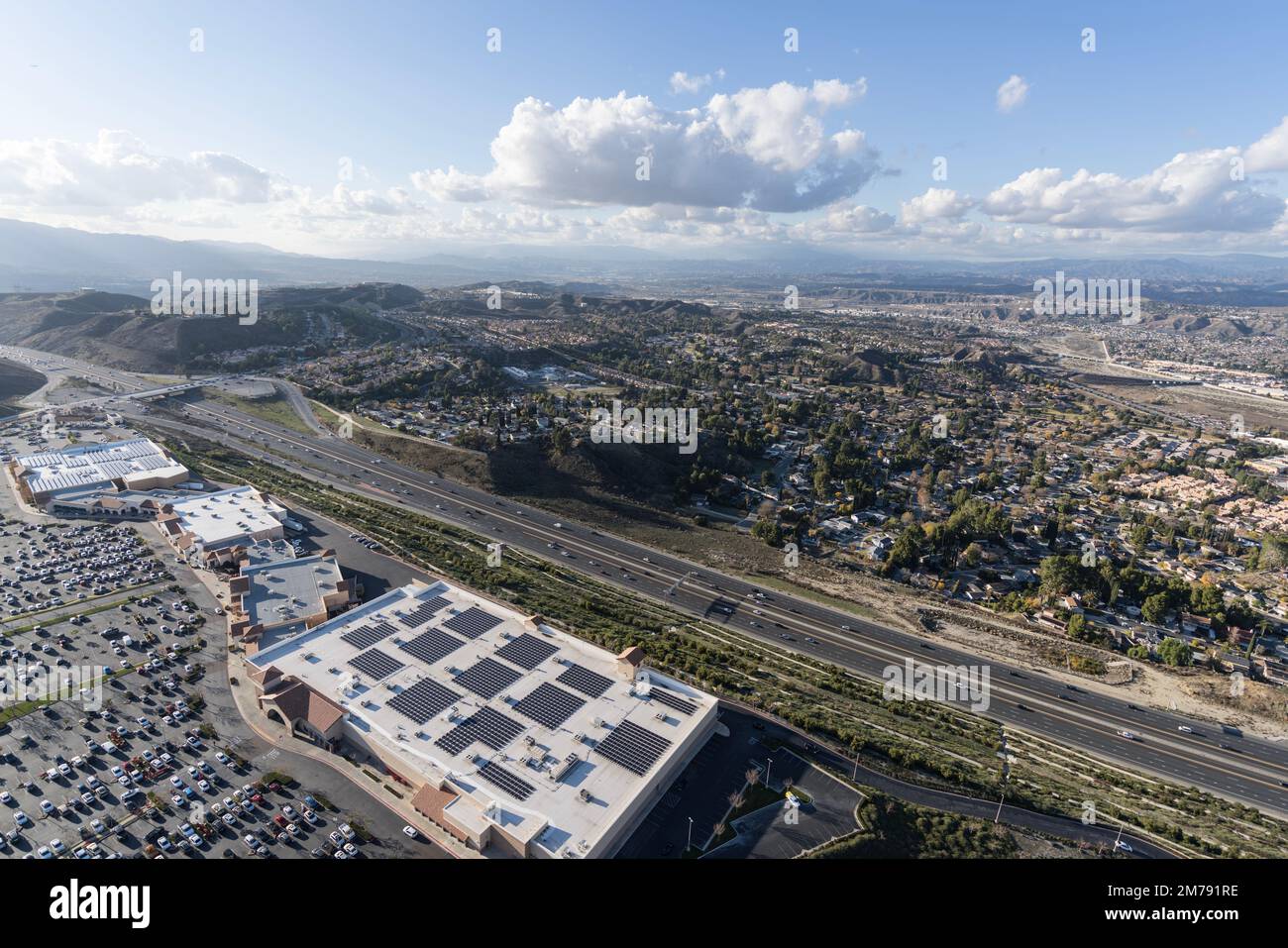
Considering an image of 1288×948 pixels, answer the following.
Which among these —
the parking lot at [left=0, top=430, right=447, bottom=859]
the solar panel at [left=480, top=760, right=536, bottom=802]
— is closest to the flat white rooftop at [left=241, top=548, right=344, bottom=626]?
the parking lot at [left=0, top=430, right=447, bottom=859]

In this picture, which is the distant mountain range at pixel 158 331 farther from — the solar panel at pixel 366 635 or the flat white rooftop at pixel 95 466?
the solar panel at pixel 366 635

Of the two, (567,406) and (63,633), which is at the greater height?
(567,406)

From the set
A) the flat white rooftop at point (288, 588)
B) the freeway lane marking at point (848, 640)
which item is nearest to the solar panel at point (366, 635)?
the flat white rooftop at point (288, 588)

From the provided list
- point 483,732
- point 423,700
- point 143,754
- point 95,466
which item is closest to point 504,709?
point 483,732

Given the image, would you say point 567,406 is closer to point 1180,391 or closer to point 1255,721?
point 1255,721

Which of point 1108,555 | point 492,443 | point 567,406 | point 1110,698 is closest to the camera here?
point 1110,698

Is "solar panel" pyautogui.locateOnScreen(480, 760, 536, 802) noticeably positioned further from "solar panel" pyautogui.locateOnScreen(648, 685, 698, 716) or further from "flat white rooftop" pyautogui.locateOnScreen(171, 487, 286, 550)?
"flat white rooftop" pyautogui.locateOnScreen(171, 487, 286, 550)
